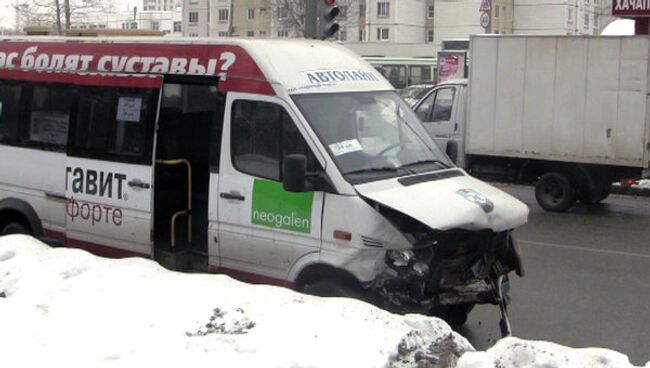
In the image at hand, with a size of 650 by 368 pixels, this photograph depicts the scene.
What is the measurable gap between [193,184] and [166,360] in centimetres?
372

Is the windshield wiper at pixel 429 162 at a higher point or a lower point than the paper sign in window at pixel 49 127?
lower

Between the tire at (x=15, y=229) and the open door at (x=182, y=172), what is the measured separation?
5.25 ft

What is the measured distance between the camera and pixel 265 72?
6.33m

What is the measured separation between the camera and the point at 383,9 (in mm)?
90812

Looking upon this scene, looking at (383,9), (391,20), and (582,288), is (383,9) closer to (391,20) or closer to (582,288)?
(391,20)

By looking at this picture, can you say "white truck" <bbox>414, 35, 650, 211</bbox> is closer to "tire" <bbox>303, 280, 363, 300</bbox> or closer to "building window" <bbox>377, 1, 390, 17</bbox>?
"tire" <bbox>303, 280, 363, 300</bbox>

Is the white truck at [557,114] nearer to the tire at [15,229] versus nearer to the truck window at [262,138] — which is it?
the truck window at [262,138]

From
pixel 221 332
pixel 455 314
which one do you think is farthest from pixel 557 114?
pixel 221 332

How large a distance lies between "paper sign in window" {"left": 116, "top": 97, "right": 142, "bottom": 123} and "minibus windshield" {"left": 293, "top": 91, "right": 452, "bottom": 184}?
62.8 inches

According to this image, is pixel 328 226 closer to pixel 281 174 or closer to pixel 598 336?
pixel 281 174

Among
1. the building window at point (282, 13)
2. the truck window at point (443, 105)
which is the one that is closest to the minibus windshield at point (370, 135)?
the truck window at point (443, 105)

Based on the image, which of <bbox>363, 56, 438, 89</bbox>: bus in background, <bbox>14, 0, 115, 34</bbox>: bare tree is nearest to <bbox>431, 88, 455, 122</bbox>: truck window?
<bbox>14, 0, 115, 34</bbox>: bare tree

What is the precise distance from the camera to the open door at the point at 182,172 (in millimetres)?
7020

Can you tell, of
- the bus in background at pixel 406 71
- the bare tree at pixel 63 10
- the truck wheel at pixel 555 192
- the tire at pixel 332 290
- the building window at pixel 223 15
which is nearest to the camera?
the tire at pixel 332 290
